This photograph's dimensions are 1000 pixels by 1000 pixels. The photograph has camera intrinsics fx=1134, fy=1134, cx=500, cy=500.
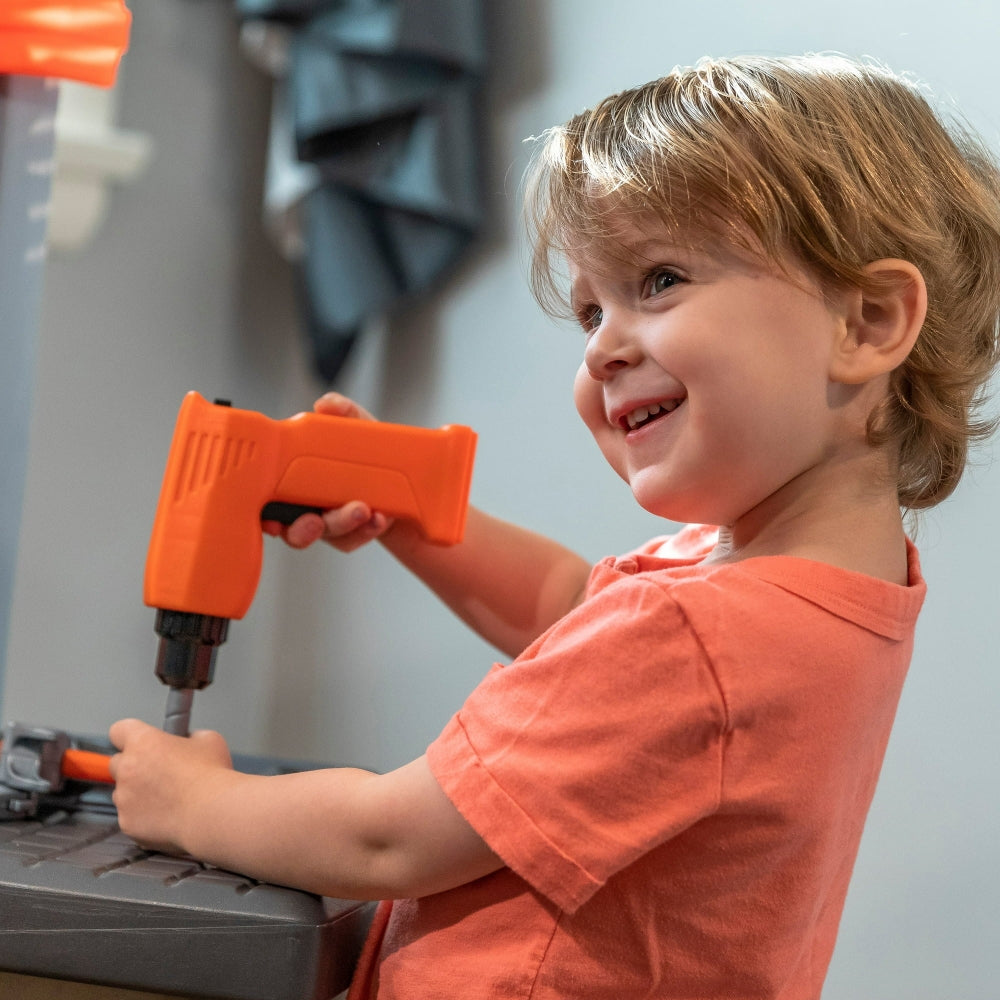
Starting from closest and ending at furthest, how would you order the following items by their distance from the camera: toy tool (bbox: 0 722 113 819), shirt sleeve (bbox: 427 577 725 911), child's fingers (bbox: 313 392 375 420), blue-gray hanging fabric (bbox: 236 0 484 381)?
shirt sleeve (bbox: 427 577 725 911) → toy tool (bbox: 0 722 113 819) → child's fingers (bbox: 313 392 375 420) → blue-gray hanging fabric (bbox: 236 0 484 381)

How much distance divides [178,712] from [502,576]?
0.79ft

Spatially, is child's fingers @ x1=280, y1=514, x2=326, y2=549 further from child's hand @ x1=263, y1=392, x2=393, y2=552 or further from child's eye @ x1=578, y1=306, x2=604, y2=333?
child's eye @ x1=578, y1=306, x2=604, y2=333

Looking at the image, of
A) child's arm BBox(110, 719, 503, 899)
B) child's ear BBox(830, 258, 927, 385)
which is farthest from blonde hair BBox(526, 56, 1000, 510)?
child's arm BBox(110, 719, 503, 899)

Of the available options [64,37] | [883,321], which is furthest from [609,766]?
[64,37]

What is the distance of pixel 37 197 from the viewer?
2.76ft

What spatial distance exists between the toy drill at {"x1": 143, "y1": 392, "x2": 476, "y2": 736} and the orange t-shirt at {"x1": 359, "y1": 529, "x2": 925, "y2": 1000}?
19 cm

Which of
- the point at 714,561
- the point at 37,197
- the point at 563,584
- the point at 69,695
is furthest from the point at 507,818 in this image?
the point at 69,695

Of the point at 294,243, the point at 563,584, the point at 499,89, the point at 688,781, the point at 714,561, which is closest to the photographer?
the point at 688,781

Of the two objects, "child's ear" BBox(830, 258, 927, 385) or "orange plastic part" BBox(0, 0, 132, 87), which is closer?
"child's ear" BBox(830, 258, 927, 385)

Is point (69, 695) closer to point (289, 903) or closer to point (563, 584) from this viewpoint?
point (563, 584)

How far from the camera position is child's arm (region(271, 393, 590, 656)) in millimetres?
765

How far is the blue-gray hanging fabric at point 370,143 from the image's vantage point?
3.55 feet

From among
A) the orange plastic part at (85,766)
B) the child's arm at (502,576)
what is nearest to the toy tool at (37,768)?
the orange plastic part at (85,766)

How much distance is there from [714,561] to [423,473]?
7.1 inches
